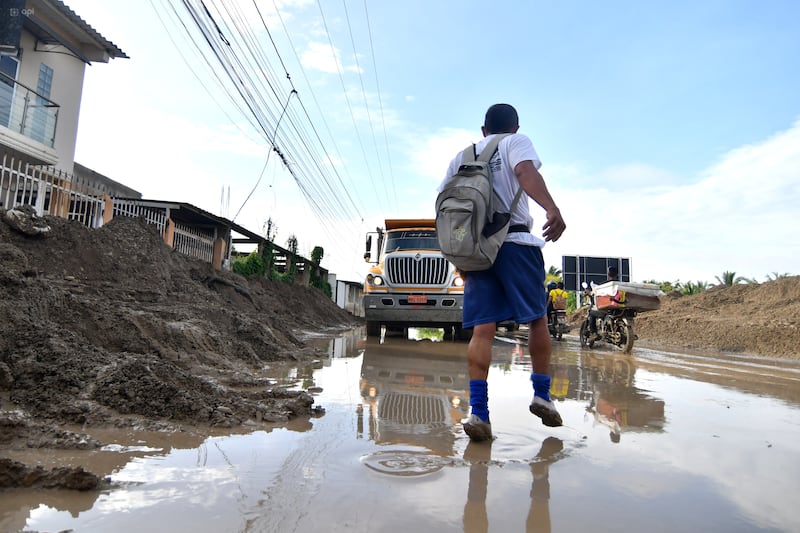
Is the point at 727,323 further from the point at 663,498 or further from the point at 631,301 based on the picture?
the point at 663,498

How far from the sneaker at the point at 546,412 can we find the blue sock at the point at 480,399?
1.12 ft

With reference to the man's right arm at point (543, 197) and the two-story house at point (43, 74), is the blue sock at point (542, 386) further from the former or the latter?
the two-story house at point (43, 74)

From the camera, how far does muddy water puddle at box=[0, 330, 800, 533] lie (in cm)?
154

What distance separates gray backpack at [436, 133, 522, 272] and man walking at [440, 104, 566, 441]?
0.10 metres

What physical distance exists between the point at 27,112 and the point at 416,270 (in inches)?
512

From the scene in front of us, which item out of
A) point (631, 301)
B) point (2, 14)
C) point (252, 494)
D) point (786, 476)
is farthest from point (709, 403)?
point (2, 14)

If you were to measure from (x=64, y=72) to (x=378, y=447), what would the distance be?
19778 millimetres

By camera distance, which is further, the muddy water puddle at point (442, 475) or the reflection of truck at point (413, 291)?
the reflection of truck at point (413, 291)

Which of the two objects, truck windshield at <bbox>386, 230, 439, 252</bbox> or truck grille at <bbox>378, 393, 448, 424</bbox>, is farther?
truck windshield at <bbox>386, 230, 439, 252</bbox>

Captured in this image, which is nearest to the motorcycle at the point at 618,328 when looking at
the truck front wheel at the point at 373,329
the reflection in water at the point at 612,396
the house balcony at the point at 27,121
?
the reflection in water at the point at 612,396

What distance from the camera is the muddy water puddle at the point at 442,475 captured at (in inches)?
60.5

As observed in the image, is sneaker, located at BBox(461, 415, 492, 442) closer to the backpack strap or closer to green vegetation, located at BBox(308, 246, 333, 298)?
the backpack strap

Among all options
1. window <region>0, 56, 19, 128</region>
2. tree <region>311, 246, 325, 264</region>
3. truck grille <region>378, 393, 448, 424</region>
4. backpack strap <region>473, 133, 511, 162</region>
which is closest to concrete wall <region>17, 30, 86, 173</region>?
window <region>0, 56, 19, 128</region>

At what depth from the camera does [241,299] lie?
1281 centimetres
